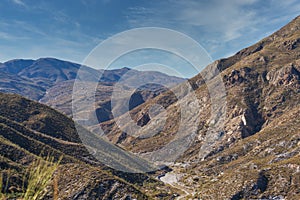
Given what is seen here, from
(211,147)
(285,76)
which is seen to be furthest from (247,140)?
(285,76)

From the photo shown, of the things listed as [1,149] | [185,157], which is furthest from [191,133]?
[1,149]

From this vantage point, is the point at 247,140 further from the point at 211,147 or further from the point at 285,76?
the point at 285,76

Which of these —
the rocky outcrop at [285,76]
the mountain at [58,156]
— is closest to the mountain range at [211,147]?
the rocky outcrop at [285,76]

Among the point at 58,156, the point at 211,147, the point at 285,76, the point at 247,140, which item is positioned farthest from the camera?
the point at 285,76

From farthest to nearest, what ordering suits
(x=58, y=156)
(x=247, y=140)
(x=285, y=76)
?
(x=285, y=76) < (x=247, y=140) < (x=58, y=156)

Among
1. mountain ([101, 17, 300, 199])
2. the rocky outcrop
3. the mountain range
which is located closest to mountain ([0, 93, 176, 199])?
the mountain range

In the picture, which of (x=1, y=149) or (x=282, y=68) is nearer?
(x=1, y=149)

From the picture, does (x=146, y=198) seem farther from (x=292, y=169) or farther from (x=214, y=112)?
(x=214, y=112)
